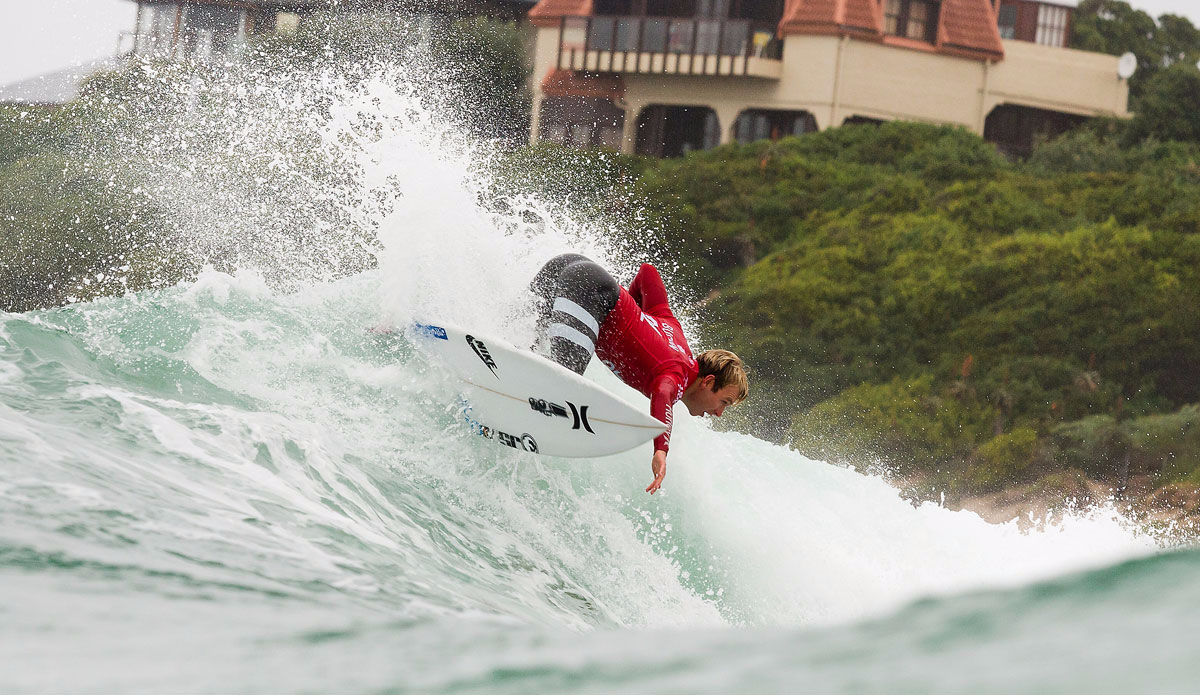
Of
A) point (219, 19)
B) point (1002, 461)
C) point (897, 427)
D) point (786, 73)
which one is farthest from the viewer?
point (786, 73)

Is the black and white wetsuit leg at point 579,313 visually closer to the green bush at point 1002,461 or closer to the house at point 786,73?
the green bush at point 1002,461

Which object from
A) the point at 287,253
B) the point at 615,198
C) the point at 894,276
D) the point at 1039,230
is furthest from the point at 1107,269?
the point at 287,253

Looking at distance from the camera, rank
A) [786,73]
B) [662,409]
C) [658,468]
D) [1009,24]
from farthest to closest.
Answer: [1009,24], [786,73], [662,409], [658,468]

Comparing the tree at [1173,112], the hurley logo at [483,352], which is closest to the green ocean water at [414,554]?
the hurley logo at [483,352]

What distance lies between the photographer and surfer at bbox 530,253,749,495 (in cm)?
597

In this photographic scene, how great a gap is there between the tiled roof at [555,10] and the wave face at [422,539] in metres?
21.6

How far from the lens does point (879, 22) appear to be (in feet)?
95.5

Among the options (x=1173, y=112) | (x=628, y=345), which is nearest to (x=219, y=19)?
(x=1173, y=112)

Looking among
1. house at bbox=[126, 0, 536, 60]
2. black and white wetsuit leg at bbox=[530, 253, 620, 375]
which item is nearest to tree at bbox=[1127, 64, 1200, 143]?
house at bbox=[126, 0, 536, 60]

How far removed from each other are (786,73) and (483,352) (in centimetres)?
2447

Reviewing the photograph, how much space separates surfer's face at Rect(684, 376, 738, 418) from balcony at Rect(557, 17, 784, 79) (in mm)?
23908

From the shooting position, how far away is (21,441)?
4.73 m

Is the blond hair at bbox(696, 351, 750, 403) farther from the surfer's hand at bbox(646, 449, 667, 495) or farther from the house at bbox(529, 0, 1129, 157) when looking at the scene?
the house at bbox(529, 0, 1129, 157)

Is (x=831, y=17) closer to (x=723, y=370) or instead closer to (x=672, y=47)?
(x=672, y=47)
